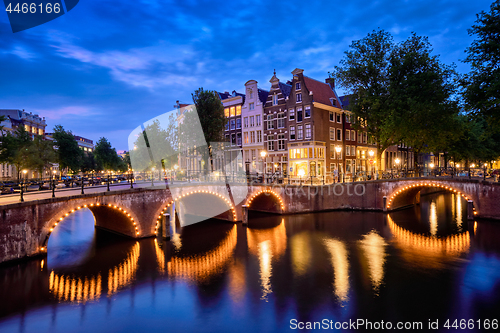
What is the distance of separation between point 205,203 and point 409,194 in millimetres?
24727

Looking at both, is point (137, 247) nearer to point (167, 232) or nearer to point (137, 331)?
point (167, 232)

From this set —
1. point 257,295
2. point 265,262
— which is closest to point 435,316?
point 257,295

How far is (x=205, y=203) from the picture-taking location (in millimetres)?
31844

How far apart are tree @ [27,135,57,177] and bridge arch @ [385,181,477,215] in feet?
174

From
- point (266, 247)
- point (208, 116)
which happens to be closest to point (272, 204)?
point (266, 247)

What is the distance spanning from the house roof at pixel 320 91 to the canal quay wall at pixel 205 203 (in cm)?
1652

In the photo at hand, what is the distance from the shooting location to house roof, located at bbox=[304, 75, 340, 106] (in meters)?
42.8

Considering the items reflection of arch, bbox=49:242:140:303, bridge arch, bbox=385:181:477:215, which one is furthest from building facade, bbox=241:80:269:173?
reflection of arch, bbox=49:242:140:303

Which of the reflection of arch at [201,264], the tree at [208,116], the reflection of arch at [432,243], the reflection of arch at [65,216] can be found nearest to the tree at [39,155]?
the tree at [208,116]

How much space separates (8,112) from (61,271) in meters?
83.5

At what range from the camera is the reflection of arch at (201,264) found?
15.8 meters

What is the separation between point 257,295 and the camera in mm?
12984

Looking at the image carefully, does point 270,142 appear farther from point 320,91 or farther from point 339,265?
point 339,265

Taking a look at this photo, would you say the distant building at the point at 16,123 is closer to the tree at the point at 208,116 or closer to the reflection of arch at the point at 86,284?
the tree at the point at 208,116
